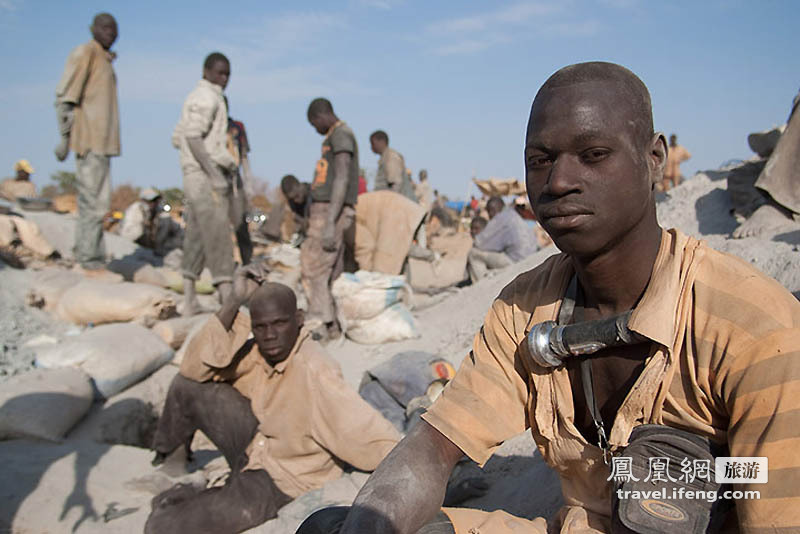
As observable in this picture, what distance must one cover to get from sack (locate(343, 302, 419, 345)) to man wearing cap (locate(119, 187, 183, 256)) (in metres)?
4.84

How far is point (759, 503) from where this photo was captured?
0.97 meters

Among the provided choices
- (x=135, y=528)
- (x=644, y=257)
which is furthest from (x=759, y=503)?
(x=135, y=528)

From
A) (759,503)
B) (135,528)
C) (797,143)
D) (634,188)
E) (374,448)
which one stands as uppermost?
(797,143)

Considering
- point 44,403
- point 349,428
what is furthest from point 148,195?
point 349,428

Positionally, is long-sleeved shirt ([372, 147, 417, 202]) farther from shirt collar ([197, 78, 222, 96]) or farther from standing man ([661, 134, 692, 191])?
standing man ([661, 134, 692, 191])

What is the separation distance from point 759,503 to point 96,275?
6.26 meters

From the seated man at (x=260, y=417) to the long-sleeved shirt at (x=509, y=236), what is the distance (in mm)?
4312

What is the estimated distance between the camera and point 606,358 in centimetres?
130

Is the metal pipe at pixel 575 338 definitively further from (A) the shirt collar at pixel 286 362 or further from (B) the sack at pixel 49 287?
(B) the sack at pixel 49 287

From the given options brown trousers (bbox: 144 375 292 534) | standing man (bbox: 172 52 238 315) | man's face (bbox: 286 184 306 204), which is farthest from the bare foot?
standing man (bbox: 172 52 238 315)

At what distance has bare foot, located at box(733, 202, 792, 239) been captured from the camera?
375cm

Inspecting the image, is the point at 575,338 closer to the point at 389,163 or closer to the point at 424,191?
the point at 389,163

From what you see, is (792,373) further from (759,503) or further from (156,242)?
(156,242)

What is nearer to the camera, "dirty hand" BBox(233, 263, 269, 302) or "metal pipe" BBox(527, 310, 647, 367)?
"metal pipe" BBox(527, 310, 647, 367)
